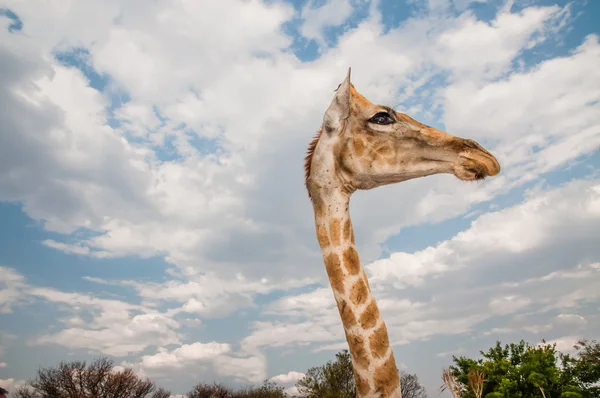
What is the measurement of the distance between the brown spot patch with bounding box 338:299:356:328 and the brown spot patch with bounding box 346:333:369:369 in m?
0.12

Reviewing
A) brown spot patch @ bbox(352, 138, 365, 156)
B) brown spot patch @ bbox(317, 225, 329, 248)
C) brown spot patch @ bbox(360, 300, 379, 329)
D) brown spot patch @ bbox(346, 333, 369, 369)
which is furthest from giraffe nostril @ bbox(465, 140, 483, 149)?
brown spot patch @ bbox(346, 333, 369, 369)

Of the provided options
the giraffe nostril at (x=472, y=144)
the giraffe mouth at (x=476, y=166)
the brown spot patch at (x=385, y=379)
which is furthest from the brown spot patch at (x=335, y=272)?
the giraffe nostril at (x=472, y=144)

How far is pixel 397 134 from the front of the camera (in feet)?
16.7

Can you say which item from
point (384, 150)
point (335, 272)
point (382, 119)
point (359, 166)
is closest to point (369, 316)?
point (335, 272)

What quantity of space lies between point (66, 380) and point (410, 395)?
5866cm

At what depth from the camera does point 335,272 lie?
4.64 meters

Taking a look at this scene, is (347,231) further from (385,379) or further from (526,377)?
(526,377)

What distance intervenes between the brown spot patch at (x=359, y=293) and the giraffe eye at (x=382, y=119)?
195 centimetres

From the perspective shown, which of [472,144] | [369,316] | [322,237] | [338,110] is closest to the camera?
[369,316]

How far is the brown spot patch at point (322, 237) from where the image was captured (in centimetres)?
485

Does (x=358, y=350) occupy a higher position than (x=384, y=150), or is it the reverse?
(x=384, y=150)

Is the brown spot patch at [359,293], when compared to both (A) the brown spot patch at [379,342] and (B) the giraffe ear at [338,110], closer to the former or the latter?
(A) the brown spot patch at [379,342]

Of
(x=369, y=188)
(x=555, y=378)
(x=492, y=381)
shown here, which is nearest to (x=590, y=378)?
(x=555, y=378)

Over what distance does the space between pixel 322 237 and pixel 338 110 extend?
4.98 ft
